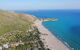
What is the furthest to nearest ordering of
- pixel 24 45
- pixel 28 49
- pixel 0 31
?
pixel 0 31 < pixel 24 45 < pixel 28 49

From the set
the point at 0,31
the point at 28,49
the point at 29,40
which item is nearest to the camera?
the point at 28,49

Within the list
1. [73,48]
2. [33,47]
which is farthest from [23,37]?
[73,48]

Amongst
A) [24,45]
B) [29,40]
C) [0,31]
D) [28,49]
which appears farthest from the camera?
[0,31]

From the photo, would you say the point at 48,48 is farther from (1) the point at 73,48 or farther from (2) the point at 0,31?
(2) the point at 0,31

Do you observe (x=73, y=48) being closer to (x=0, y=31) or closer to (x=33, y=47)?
(x=33, y=47)

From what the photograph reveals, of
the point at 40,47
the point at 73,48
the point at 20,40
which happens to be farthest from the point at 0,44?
the point at 73,48

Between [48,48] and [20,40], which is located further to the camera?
[20,40]

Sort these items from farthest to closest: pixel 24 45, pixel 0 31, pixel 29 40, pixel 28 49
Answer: pixel 0 31 < pixel 29 40 < pixel 24 45 < pixel 28 49

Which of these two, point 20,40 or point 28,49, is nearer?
point 28,49
